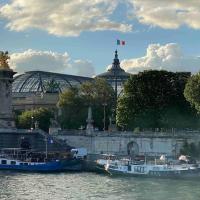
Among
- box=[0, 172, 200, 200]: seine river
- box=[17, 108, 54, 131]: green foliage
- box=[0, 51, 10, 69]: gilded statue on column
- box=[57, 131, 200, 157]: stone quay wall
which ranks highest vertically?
box=[0, 51, 10, 69]: gilded statue on column

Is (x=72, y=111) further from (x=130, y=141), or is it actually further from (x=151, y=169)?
(x=151, y=169)

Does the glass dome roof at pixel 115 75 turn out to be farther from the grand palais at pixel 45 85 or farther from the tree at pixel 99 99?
the tree at pixel 99 99

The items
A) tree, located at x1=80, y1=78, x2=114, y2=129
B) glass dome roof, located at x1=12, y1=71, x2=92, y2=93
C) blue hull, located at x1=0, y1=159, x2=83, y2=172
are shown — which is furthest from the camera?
glass dome roof, located at x1=12, y1=71, x2=92, y2=93

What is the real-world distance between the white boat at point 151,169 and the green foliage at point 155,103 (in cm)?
1531

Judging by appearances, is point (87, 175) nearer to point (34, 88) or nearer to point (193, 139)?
point (193, 139)

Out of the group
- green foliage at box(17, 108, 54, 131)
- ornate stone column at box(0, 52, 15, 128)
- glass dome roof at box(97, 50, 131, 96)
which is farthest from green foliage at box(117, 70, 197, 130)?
glass dome roof at box(97, 50, 131, 96)

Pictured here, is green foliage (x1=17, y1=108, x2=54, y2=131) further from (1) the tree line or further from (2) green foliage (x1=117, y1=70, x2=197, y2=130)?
(2) green foliage (x1=117, y1=70, x2=197, y2=130)

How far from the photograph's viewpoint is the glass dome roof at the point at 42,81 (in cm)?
15525

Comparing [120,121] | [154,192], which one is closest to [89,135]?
[120,121]

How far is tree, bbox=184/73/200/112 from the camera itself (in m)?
85.1

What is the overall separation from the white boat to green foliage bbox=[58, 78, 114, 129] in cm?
3039

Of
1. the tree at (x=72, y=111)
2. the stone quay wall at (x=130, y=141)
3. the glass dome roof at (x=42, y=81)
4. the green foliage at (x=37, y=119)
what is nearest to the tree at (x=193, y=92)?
the stone quay wall at (x=130, y=141)

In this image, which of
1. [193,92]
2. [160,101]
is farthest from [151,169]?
[160,101]

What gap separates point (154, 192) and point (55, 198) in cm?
899
